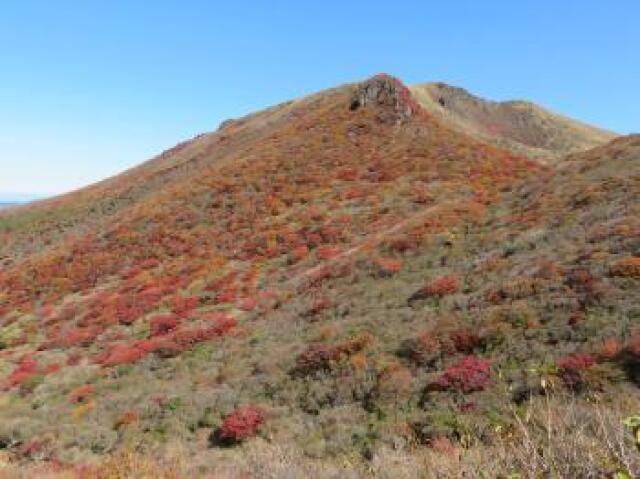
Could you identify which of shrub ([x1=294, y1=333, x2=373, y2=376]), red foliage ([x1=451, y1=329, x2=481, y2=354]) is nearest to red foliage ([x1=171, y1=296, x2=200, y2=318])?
shrub ([x1=294, y1=333, x2=373, y2=376])

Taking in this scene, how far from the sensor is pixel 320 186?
51.3 metres

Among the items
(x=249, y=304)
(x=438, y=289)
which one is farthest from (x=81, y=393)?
(x=438, y=289)

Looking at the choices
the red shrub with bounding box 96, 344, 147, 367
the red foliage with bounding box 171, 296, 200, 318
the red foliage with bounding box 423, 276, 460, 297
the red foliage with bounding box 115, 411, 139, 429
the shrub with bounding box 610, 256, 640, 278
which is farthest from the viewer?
the red foliage with bounding box 171, 296, 200, 318

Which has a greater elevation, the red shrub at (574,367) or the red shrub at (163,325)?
the red shrub at (574,367)

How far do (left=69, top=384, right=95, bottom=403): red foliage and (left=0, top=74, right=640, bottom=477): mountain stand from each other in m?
0.09

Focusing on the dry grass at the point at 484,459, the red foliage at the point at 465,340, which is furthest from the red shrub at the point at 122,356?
the red foliage at the point at 465,340

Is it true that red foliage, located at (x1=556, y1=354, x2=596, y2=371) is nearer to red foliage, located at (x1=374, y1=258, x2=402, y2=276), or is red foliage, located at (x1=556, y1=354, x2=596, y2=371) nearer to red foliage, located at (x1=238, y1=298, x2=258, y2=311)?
red foliage, located at (x1=374, y1=258, x2=402, y2=276)

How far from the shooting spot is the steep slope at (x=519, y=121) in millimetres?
96812

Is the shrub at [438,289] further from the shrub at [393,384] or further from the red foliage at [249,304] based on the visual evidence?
the red foliage at [249,304]

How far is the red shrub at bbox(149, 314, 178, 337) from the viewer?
100ft

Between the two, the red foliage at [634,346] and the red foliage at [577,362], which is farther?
the red foliage at [577,362]

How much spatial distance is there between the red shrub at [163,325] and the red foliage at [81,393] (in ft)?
19.4

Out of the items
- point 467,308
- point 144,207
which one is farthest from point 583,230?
point 144,207

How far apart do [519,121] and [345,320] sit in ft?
297
